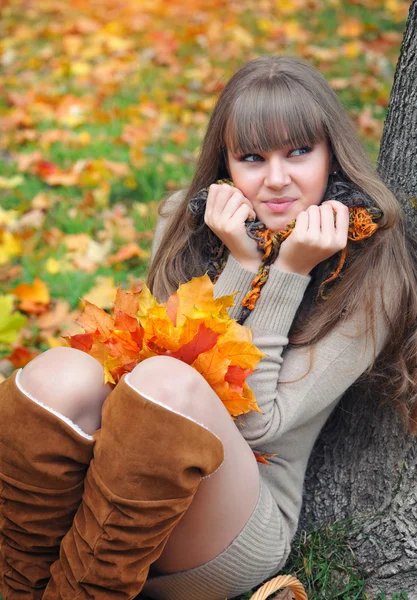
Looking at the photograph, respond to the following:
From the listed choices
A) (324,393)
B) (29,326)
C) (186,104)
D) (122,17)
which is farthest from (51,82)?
(324,393)

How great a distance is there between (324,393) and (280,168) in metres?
0.55

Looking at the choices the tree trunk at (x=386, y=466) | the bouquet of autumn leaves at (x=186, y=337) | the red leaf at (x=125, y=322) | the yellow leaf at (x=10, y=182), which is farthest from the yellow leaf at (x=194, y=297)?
the yellow leaf at (x=10, y=182)

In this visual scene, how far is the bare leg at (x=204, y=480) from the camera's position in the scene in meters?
1.37

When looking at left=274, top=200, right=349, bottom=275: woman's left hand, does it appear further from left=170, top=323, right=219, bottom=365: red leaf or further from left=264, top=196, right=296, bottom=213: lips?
left=170, top=323, right=219, bottom=365: red leaf

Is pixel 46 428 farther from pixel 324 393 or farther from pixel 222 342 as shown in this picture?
pixel 324 393

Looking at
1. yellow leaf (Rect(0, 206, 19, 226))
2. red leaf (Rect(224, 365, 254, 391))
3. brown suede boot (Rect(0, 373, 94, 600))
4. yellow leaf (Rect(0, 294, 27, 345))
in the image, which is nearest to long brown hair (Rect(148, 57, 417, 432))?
red leaf (Rect(224, 365, 254, 391))

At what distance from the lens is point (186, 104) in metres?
4.21

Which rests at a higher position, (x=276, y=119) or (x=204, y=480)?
(x=276, y=119)

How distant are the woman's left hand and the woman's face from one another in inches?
2.6

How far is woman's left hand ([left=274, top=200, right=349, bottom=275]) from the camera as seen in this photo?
1.62 m

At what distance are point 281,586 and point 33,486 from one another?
1.99 feet

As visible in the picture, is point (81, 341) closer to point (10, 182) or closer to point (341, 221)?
point (341, 221)

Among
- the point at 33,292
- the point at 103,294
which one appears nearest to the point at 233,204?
the point at 103,294

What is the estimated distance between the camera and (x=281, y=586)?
1.59 m
